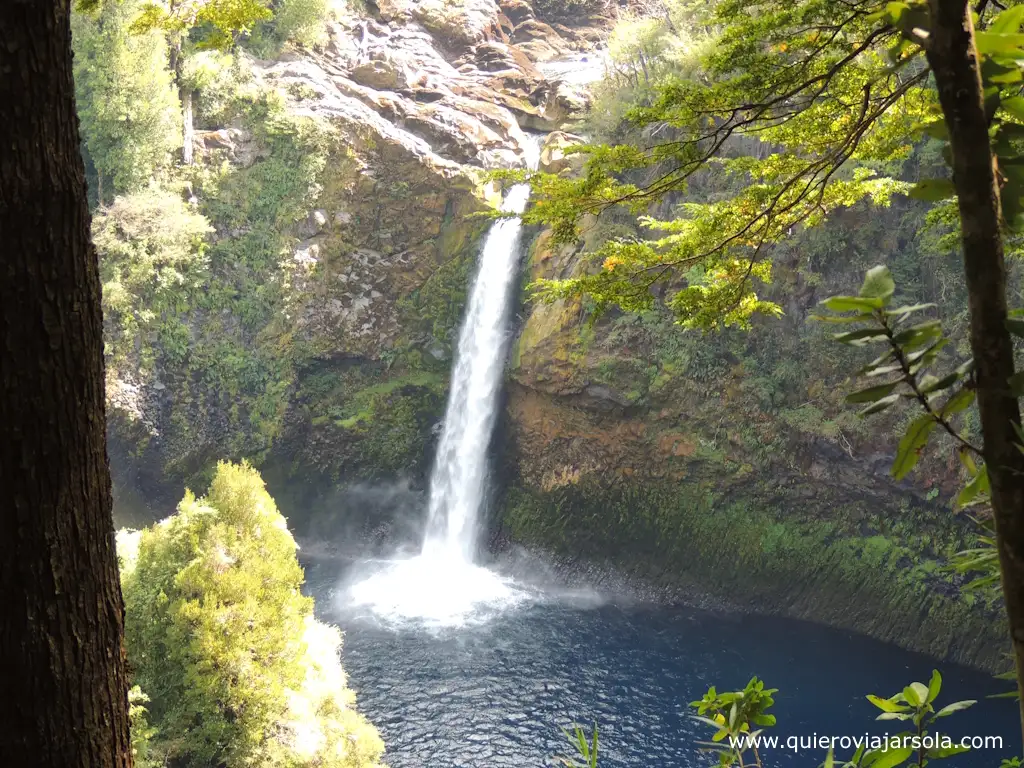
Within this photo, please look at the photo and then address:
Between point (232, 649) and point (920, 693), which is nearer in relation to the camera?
point (920, 693)

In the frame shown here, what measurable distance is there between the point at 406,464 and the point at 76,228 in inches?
760

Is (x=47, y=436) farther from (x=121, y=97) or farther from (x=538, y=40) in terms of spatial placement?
(x=538, y=40)

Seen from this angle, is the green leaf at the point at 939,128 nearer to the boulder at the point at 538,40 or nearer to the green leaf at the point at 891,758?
the green leaf at the point at 891,758

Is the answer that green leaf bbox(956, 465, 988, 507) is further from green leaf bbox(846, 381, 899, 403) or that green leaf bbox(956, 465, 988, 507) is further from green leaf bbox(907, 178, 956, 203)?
green leaf bbox(907, 178, 956, 203)

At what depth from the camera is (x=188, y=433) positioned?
19859mm

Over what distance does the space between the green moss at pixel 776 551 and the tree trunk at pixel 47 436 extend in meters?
15.4

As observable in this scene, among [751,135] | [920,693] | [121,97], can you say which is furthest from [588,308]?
[920,693]

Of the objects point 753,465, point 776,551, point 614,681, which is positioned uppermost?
point 753,465

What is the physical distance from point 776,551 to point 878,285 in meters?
16.4

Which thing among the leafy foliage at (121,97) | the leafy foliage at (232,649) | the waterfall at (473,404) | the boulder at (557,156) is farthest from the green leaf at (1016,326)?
the leafy foliage at (121,97)

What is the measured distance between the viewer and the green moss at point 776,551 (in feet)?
46.8

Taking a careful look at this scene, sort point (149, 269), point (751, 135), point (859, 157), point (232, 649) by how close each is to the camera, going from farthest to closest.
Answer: point (149, 269), point (232, 649), point (859, 157), point (751, 135)

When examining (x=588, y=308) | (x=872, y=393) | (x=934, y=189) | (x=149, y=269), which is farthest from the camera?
(x=149, y=269)

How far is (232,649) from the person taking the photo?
952cm
